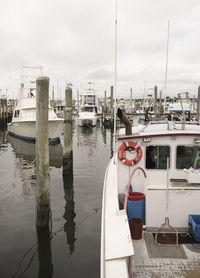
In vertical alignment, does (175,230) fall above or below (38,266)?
above

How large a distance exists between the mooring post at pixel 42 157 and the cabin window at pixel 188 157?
358cm

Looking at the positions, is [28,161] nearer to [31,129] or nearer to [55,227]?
[31,129]

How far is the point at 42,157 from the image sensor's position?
22.1 feet

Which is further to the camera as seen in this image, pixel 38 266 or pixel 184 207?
pixel 38 266

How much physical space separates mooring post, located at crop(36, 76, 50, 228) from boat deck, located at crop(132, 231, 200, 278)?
302 cm

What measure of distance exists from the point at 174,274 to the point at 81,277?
2381 mm

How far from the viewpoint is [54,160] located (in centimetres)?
1680

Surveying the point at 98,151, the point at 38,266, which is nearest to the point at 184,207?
the point at 38,266

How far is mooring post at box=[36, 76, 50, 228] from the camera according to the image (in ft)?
21.9

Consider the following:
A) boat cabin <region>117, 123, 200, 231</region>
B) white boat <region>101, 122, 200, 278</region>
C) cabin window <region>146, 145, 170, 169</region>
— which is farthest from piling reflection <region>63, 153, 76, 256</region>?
cabin window <region>146, 145, 170, 169</region>

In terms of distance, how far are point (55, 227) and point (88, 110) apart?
37.3 m

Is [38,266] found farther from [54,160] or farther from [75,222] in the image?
[54,160]

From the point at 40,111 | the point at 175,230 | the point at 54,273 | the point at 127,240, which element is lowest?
the point at 54,273

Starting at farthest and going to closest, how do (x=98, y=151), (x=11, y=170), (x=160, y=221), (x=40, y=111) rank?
1. (x=98, y=151)
2. (x=11, y=170)
3. (x=40, y=111)
4. (x=160, y=221)
